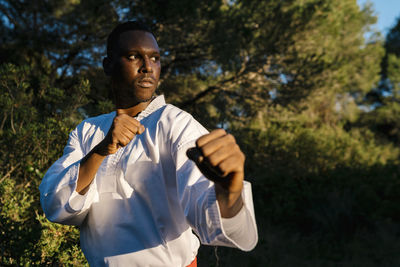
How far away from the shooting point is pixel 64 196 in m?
1.32

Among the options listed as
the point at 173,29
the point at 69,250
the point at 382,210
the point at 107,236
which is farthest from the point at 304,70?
the point at 107,236

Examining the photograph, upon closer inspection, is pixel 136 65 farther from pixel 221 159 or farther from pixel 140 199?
pixel 221 159

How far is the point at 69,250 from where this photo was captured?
9.80ft

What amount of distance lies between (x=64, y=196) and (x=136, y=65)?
610 millimetres

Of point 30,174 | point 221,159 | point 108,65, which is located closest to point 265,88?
point 30,174

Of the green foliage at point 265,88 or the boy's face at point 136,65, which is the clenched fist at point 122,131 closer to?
the boy's face at point 136,65

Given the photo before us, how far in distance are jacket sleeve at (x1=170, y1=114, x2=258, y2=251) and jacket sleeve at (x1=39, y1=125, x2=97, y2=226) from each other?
0.41 meters

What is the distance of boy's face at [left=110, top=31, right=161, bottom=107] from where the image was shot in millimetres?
1531

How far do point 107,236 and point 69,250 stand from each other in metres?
A: 1.88

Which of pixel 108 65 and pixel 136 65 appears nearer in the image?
pixel 136 65

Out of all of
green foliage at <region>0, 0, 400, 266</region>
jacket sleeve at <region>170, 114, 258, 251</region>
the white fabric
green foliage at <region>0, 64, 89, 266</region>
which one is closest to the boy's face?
the white fabric

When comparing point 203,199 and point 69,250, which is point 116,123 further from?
point 69,250

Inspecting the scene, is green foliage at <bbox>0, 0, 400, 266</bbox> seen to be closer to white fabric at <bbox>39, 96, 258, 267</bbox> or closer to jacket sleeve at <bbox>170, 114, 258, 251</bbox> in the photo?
white fabric at <bbox>39, 96, 258, 267</bbox>

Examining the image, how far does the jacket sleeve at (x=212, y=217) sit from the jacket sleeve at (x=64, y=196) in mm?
410
